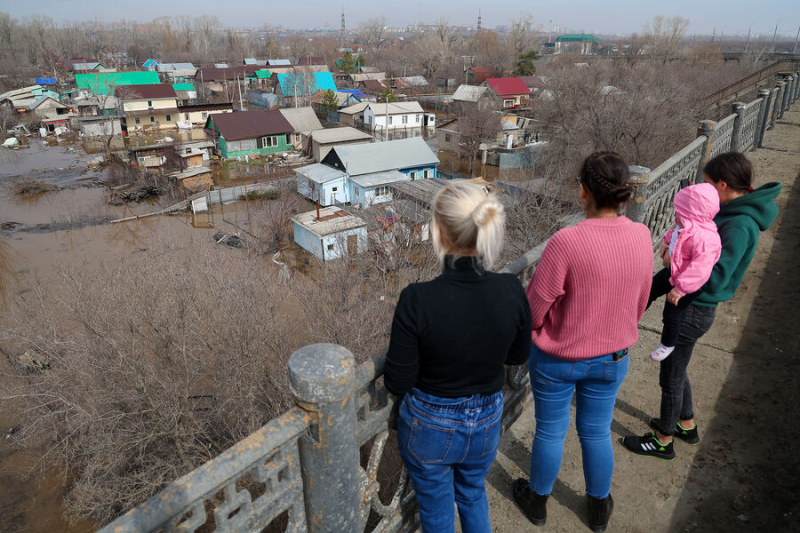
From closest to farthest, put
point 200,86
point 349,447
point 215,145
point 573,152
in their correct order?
point 349,447 → point 573,152 → point 215,145 → point 200,86

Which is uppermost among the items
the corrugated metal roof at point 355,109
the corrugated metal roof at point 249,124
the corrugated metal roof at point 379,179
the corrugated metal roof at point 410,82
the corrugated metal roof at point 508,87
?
the corrugated metal roof at point 410,82

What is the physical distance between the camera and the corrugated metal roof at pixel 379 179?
97.3 feet

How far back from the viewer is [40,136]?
163 ft

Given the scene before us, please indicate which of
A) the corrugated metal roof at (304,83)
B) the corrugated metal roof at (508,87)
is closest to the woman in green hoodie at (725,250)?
the corrugated metal roof at (508,87)

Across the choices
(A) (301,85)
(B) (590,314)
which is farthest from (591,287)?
(A) (301,85)

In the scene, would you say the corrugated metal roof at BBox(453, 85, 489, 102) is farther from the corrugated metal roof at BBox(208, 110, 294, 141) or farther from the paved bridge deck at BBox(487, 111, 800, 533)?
the paved bridge deck at BBox(487, 111, 800, 533)

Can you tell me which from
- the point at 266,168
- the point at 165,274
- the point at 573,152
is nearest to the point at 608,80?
the point at 573,152

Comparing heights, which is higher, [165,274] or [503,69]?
[503,69]

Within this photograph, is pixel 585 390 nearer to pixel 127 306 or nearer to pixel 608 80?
pixel 127 306

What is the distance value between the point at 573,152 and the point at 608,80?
19.9 metres

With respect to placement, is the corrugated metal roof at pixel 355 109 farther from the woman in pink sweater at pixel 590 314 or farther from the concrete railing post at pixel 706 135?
the woman in pink sweater at pixel 590 314

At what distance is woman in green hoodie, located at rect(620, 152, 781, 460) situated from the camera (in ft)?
8.99

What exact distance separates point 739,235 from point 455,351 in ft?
6.55

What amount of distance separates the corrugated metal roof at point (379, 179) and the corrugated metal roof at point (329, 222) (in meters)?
4.45
